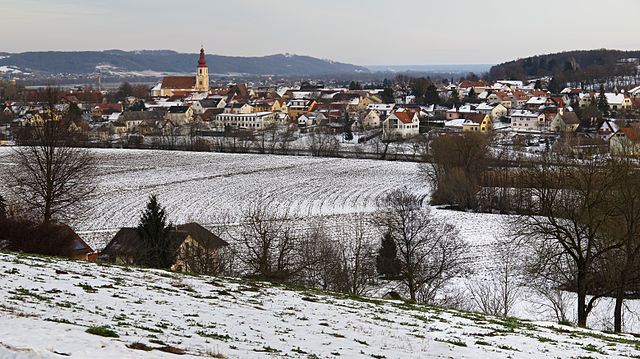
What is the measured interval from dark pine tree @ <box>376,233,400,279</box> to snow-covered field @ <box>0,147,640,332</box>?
91.4 inches

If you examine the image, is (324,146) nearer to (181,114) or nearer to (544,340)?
(181,114)

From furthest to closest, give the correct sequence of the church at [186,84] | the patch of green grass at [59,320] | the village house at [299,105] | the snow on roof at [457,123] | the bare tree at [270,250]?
1. the church at [186,84]
2. the village house at [299,105]
3. the snow on roof at [457,123]
4. the bare tree at [270,250]
5. the patch of green grass at [59,320]

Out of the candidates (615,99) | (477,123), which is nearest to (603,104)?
(615,99)

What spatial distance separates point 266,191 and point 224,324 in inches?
1208

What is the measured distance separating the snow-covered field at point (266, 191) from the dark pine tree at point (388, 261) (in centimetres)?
232

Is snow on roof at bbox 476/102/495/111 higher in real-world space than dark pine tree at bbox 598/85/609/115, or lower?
lower

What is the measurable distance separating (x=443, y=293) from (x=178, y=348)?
14.7 meters

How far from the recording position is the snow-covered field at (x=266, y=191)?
2691 cm

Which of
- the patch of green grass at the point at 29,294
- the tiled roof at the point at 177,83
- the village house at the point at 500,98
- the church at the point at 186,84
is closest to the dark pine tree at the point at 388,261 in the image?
the patch of green grass at the point at 29,294

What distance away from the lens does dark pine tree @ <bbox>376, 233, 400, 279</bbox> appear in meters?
21.2

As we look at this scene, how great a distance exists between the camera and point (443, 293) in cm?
2042

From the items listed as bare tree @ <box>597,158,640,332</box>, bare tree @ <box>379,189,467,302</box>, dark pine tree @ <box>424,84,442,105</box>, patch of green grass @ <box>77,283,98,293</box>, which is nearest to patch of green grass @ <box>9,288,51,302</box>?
patch of green grass @ <box>77,283,98,293</box>

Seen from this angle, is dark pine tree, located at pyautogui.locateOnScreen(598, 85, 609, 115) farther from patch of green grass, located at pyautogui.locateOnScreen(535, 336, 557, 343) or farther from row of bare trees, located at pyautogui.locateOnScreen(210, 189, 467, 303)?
patch of green grass, located at pyautogui.locateOnScreen(535, 336, 557, 343)

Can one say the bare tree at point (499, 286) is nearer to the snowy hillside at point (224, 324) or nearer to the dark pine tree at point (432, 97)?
the snowy hillside at point (224, 324)
